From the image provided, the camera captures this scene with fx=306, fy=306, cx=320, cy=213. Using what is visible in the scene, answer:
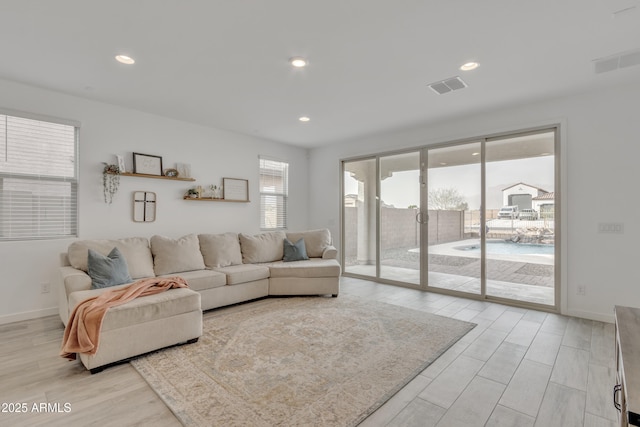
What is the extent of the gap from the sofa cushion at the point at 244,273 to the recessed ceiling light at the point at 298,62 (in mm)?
2538

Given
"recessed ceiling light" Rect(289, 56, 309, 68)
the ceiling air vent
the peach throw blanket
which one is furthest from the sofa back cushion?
the ceiling air vent

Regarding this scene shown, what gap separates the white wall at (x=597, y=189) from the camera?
328 centimetres

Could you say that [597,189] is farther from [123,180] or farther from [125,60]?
[123,180]

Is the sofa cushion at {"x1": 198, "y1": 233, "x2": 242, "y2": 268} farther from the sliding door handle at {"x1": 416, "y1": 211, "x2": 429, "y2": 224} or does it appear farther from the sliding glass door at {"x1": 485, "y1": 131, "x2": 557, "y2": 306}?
the sliding glass door at {"x1": 485, "y1": 131, "x2": 557, "y2": 306}

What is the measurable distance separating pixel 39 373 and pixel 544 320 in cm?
475

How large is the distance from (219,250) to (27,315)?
7.01 ft

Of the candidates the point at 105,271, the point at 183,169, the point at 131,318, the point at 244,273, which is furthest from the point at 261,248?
the point at 131,318

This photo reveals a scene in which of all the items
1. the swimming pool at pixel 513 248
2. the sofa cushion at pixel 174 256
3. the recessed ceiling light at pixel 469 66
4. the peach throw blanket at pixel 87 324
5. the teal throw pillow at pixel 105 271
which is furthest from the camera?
the swimming pool at pixel 513 248

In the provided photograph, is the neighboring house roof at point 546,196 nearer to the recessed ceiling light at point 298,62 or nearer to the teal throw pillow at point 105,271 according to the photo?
the recessed ceiling light at point 298,62

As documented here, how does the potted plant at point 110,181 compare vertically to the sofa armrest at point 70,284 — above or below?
above

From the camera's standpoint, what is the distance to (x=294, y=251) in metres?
4.88

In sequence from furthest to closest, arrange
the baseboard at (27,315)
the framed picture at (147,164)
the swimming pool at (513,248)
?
the framed picture at (147,164) → the swimming pool at (513,248) → the baseboard at (27,315)

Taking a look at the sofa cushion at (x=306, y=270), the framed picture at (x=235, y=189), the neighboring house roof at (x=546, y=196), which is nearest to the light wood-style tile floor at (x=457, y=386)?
the neighboring house roof at (x=546, y=196)

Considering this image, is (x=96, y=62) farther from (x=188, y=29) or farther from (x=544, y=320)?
(x=544, y=320)
